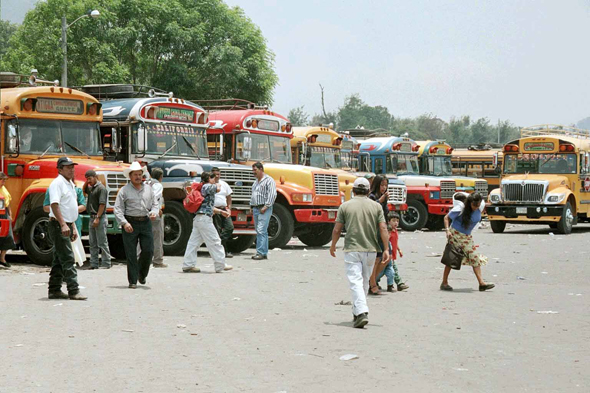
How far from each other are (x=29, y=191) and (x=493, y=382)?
10.6 m

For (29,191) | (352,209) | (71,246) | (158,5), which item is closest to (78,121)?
(29,191)

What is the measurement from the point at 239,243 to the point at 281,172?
6.53 feet

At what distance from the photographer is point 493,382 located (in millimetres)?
7055

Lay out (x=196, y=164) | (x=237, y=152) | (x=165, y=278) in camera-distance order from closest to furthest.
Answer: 1. (x=165, y=278)
2. (x=196, y=164)
3. (x=237, y=152)

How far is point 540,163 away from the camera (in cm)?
2923

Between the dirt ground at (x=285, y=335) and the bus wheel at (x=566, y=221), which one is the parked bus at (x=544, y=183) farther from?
the dirt ground at (x=285, y=335)

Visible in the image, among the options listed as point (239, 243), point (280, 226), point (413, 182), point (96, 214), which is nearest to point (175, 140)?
point (239, 243)

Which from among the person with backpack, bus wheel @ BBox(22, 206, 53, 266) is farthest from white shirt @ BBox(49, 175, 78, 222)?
bus wheel @ BBox(22, 206, 53, 266)

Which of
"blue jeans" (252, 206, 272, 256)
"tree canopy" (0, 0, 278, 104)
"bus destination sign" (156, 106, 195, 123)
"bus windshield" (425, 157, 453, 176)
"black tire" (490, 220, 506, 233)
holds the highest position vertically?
"tree canopy" (0, 0, 278, 104)

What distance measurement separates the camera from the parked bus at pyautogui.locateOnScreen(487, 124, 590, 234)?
90.2 ft

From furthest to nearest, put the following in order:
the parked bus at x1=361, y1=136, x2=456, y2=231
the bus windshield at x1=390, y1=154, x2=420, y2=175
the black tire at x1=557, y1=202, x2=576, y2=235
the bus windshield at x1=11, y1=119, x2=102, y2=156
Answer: the bus windshield at x1=390, y1=154, x2=420, y2=175
the parked bus at x1=361, y1=136, x2=456, y2=231
the black tire at x1=557, y1=202, x2=576, y2=235
the bus windshield at x1=11, y1=119, x2=102, y2=156

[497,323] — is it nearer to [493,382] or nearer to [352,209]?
[352,209]

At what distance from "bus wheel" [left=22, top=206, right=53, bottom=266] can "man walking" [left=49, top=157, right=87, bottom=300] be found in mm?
4016

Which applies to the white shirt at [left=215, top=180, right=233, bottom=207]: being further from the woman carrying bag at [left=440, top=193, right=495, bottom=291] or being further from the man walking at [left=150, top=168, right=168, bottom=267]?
the woman carrying bag at [left=440, top=193, right=495, bottom=291]
